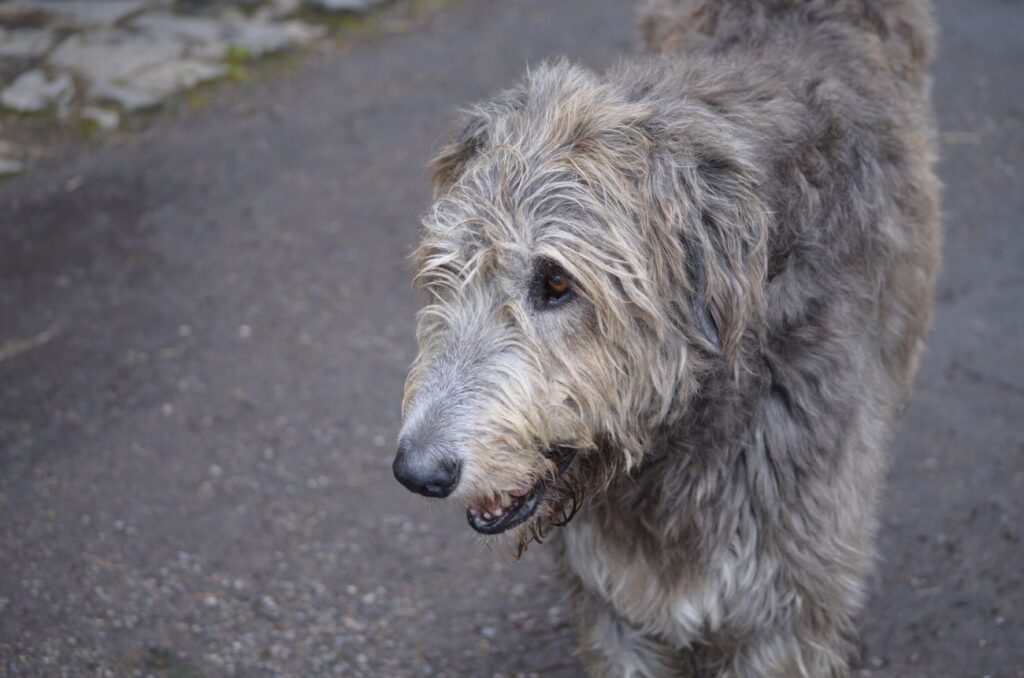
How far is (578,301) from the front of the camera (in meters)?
2.61

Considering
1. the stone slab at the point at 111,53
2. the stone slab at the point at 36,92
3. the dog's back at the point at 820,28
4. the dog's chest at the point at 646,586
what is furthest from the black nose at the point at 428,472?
the stone slab at the point at 111,53

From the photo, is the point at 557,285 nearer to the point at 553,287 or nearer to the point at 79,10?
the point at 553,287

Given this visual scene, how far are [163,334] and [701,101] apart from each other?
11.3 ft

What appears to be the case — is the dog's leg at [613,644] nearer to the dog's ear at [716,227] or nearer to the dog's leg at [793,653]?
the dog's leg at [793,653]

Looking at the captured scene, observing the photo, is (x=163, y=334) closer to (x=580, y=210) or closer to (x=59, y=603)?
(x=59, y=603)

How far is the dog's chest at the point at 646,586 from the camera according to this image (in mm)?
2957

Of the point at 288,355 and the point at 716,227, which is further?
the point at 288,355

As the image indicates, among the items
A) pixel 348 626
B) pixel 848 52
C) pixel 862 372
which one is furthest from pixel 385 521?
pixel 848 52

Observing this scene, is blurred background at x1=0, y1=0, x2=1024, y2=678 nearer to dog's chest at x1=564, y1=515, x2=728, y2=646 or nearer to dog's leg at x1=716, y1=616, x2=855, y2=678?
dog's leg at x1=716, y1=616, x2=855, y2=678

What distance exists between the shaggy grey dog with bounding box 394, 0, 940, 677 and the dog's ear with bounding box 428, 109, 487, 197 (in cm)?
1

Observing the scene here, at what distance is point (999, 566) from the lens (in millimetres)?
4051

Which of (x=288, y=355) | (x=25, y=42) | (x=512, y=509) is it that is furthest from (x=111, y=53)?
(x=512, y=509)

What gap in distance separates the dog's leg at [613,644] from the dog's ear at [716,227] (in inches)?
39.8

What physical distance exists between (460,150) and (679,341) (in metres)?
0.82
